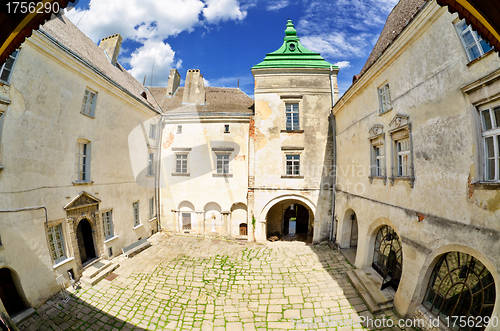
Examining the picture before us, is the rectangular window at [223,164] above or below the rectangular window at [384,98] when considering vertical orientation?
below

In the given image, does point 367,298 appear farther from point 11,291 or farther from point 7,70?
point 7,70

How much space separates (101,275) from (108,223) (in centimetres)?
289

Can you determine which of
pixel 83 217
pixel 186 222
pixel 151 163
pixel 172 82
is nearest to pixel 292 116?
pixel 151 163

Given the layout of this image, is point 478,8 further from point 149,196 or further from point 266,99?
point 149,196

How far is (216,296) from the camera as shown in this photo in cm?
901

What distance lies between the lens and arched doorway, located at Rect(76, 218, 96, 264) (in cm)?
1105

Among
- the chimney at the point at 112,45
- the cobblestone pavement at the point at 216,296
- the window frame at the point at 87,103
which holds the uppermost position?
the chimney at the point at 112,45

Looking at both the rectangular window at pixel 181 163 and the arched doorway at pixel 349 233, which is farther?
the rectangular window at pixel 181 163

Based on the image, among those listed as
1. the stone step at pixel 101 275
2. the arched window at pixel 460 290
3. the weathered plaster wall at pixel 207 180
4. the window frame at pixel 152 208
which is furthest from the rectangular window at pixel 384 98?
the window frame at pixel 152 208

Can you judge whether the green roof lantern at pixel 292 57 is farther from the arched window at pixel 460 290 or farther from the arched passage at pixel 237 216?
the arched window at pixel 460 290

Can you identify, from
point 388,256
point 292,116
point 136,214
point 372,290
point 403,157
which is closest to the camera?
point 403,157

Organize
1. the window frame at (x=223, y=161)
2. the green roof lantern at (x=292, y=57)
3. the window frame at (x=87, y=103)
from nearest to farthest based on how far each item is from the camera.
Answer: the window frame at (x=87, y=103) < the green roof lantern at (x=292, y=57) < the window frame at (x=223, y=161)

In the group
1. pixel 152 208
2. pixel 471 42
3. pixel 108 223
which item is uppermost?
pixel 471 42

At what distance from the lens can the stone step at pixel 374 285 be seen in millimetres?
7789
